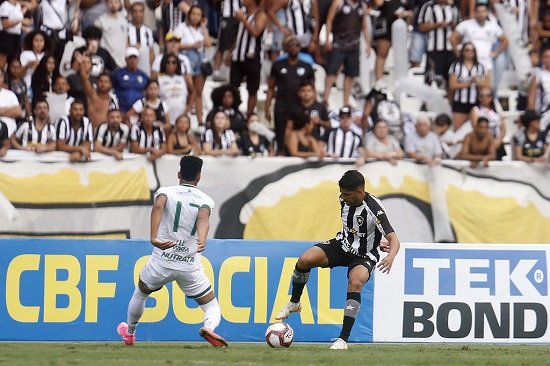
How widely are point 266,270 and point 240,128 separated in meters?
3.91

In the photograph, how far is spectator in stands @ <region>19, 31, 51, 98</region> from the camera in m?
17.7

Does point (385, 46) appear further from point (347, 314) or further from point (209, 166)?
point (347, 314)

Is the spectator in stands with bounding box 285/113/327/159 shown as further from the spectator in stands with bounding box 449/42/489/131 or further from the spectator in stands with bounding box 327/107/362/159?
the spectator in stands with bounding box 449/42/489/131

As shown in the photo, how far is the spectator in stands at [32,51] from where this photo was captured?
17.7 m

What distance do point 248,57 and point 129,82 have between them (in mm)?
2165

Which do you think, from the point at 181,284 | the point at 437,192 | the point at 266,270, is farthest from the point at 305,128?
the point at 181,284

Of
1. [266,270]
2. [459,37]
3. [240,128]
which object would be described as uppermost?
[459,37]

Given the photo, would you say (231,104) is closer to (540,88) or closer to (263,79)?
(263,79)

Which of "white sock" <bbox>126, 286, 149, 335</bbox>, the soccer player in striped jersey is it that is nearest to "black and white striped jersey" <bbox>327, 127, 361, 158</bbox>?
the soccer player in striped jersey

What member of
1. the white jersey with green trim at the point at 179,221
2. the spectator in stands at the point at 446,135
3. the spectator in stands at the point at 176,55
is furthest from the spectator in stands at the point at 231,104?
the white jersey with green trim at the point at 179,221

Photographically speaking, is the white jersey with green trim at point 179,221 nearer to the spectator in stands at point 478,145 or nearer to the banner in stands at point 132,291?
the banner in stands at point 132,291

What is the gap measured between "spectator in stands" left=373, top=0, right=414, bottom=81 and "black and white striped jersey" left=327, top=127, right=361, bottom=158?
9.63 ft

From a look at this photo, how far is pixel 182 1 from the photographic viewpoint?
1980cm

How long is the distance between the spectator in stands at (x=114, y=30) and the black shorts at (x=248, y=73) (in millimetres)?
1769
